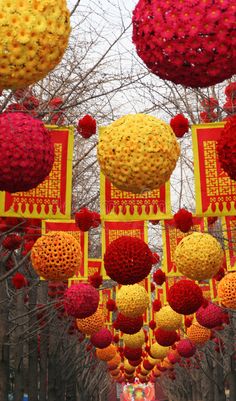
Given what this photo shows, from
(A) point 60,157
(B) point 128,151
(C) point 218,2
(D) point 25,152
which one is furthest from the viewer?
(A) point 60,157

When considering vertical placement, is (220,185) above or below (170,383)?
above

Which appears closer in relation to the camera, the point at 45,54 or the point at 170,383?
the point at 45,54

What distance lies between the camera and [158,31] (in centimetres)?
434

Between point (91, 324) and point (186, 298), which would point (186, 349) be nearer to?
point (91, 324)

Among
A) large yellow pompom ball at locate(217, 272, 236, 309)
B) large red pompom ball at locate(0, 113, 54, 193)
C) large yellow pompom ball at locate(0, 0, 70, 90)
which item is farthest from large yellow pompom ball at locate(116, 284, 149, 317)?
large yellow pompom ball at locate(0, 0, 70, 90)

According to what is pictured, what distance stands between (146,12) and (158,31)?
187 millimetres

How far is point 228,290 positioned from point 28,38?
Answer: 8575mm

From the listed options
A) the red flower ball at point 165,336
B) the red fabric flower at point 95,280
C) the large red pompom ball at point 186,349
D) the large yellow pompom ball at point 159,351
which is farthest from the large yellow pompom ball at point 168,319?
the large yellow pompom ball at point 159,351

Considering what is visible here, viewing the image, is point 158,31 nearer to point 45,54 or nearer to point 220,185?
point 45,54

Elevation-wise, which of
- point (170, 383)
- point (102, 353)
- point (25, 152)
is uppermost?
point (25, 152)

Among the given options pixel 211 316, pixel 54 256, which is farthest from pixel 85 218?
pixel 211 316

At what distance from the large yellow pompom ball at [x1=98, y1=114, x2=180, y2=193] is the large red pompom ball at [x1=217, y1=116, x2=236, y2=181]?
1.96ft

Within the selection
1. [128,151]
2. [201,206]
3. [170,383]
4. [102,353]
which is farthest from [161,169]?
[170,383]

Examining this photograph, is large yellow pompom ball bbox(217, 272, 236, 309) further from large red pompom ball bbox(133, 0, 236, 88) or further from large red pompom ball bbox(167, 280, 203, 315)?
large red pompom ball bbox(133, 0, 236, 88)
